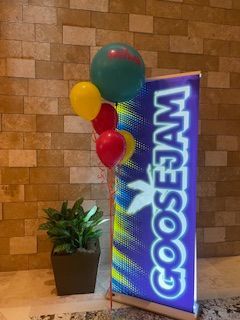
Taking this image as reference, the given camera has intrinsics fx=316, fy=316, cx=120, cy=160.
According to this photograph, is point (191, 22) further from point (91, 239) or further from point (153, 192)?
point (91, 239)

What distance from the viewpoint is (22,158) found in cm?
243

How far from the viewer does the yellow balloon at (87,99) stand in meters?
1.65

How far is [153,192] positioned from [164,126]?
1.31 feet

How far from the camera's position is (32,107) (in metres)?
2.41

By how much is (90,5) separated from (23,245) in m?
1.93

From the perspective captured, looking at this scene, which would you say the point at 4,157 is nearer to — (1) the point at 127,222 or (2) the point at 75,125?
(2) the point at 75,125

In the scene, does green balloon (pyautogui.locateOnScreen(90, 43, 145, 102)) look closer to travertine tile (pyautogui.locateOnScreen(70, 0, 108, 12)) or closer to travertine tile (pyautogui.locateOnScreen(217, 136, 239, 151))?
travertine tile (pyautogui.locateOnScreen(70, 0, 108, 12))

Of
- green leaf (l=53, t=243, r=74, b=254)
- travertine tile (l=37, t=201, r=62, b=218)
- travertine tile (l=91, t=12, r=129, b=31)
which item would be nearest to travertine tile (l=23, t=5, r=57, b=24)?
travertine tile (l=91, t=12, r=129, b=31)

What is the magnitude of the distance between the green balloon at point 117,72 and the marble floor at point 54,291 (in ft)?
4.34

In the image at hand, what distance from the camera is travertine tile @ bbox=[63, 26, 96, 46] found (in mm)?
2412

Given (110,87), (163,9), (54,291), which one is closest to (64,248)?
(54,291)

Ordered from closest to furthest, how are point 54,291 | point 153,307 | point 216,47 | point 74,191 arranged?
point 153,307
point 54,291
point 74,191
point 216,47

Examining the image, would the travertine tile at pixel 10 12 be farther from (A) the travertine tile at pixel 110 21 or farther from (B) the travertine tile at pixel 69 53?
(A) the travertine tile at pixel 110 21

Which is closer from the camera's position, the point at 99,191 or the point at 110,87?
the point at 110,87
